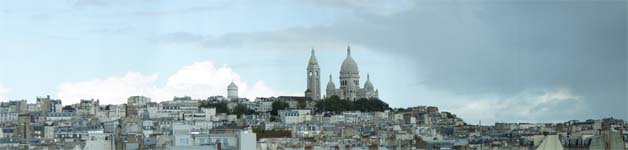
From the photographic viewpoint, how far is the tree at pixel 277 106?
66.2 m

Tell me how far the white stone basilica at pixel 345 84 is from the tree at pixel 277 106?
6.39 meters

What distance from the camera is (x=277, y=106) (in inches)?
2630

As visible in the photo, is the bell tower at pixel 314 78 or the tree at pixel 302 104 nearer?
the tree at pixel 302 104

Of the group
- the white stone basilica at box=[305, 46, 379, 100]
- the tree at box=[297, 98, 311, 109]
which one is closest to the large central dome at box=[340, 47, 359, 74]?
the white stone basilica at box=[305, 46, 379, 100]

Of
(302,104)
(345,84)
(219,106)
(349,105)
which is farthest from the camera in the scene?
(345,84)

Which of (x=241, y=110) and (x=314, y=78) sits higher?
(x=314, y=78)

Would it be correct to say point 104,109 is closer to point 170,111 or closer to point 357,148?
point 170,111

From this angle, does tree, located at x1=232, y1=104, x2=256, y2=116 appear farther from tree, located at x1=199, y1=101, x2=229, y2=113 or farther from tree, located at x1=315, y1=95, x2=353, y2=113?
tree, located at x1=315, y1=95, x2=353, y2=113

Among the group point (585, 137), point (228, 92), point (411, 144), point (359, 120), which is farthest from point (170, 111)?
point (585, 137)

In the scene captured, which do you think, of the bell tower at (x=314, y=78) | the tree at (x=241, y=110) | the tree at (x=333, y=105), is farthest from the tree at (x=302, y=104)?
the bell tower at (x=314, y=78)

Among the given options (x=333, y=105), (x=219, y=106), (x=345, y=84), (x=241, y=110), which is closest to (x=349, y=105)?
(x=333, y=105)

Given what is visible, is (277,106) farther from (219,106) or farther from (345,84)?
(345,84)

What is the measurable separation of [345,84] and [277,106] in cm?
954

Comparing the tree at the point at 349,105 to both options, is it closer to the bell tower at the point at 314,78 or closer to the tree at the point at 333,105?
the tree at the point at 333,105
